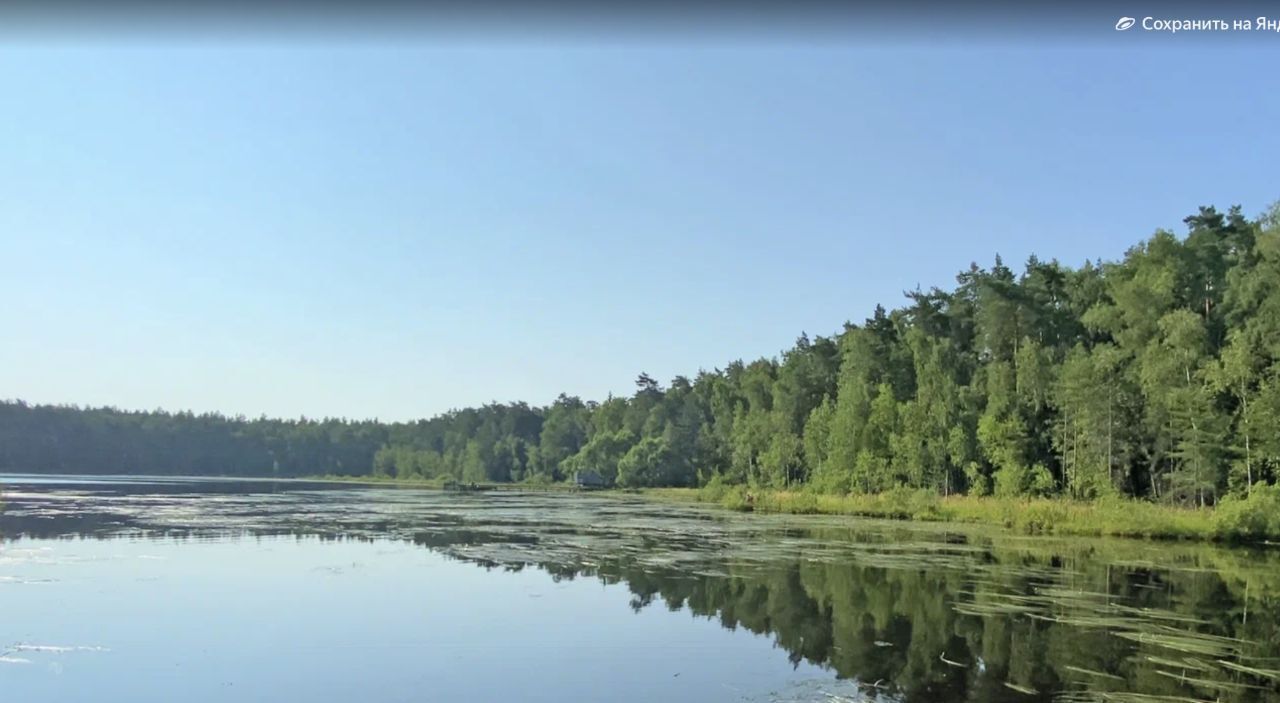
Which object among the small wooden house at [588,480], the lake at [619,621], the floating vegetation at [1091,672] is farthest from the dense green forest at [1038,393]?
the floating vegetation at [1091,672]

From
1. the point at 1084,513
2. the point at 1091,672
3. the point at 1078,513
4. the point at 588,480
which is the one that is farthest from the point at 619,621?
the point at 588,480

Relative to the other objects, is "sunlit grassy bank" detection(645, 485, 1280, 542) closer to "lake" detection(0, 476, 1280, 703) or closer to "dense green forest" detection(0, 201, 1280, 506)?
"dense green forest" detection(0, 201, 1280, 506)

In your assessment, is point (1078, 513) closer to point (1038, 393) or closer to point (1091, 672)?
point (1038, 393)

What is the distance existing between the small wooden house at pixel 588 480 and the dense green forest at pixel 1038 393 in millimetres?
1794

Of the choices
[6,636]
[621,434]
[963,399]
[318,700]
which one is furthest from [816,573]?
[621,434]

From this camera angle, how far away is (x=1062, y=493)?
51.9 meters

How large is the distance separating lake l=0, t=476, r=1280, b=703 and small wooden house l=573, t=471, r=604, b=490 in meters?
83.5

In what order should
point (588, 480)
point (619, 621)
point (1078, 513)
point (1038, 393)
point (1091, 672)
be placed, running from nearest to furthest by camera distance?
point (1091, 672)
point (619, 621)
point (1078, 513)
point (1038, 393)
point (588, 480)

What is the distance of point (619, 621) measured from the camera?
16.9 meters

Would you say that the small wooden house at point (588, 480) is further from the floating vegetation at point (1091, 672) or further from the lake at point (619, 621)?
the floating vegetation at point (1091, 672)

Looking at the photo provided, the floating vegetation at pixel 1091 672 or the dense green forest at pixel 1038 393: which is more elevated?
the dense green forest at pixel 1038 393

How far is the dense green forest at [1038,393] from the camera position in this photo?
41.7 meters

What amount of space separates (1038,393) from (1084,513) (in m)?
15.5

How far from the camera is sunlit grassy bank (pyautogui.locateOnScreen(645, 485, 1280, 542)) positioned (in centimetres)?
3575
